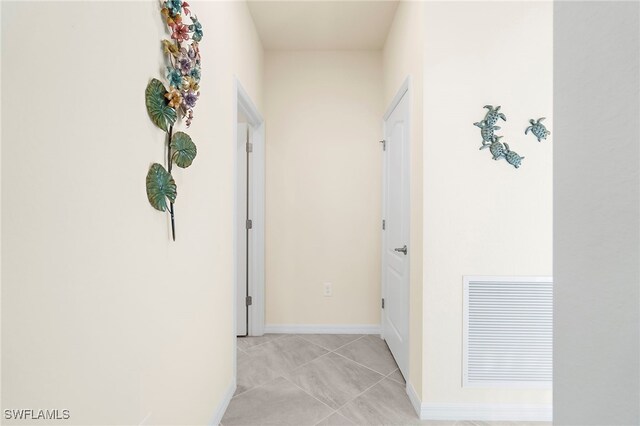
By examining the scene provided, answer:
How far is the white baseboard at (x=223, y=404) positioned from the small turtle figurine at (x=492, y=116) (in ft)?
7.16

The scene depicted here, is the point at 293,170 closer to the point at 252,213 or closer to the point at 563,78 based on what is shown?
the point at 252,213

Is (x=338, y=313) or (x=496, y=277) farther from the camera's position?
(x=338, y=313)

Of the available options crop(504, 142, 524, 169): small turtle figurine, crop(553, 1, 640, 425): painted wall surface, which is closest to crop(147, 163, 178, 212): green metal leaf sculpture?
crop(553, 1, 640, 425): painted wall surface

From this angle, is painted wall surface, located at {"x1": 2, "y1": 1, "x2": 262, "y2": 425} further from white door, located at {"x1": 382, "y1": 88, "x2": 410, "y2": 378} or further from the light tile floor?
white door, located at {"x1": 382, "y1": 88, "x2": 410, "y2": 378}

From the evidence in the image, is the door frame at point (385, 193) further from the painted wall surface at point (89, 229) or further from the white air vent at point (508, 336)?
the painted wall surface at point (89, 229)

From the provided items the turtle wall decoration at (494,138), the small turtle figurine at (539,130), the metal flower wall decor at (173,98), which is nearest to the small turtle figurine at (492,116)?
the turtle wall decoration at (494,138)

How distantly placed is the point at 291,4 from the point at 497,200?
2.02 m

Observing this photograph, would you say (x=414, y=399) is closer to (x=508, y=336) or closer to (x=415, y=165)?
(x=508, y=336)

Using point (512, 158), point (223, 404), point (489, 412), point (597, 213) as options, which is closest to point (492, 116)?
point (512, 158)

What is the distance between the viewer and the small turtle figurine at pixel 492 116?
1.85m

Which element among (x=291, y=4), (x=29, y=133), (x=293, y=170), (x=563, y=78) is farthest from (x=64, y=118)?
(x=293, y=170)

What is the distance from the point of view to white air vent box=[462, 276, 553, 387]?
1.90 m

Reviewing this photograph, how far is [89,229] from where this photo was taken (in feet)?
2.65

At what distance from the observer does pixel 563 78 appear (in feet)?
1.81
